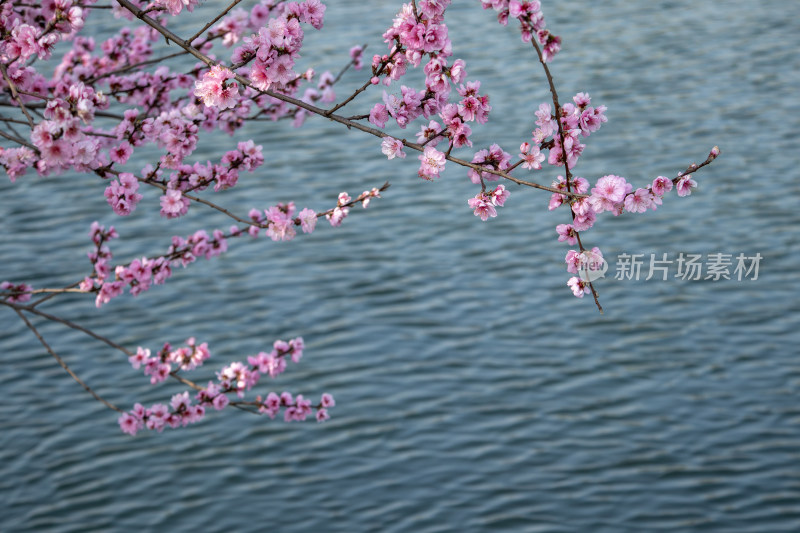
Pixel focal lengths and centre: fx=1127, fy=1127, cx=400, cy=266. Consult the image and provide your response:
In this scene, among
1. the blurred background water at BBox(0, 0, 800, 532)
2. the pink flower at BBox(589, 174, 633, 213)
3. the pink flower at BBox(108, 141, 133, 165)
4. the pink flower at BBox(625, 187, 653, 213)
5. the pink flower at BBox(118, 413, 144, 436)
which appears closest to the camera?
the pink flower at BBox(589, 174, 633, 213)

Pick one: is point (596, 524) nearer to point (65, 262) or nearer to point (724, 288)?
point (724, 288)

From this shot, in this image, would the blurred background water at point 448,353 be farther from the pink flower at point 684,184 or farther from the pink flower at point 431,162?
the pink flower at point 431,162

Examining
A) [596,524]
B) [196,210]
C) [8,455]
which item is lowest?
[596,524]

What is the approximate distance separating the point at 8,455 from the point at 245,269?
10.9 feet

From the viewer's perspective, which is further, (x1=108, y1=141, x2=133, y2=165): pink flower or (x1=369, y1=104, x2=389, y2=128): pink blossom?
(x1=108, y1=141, x2=133, y2=165): pink flower

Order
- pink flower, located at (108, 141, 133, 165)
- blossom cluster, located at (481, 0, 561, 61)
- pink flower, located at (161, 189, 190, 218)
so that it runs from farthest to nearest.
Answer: pink flower, located at (161, 189, 190, 218), pink flower, located at (108, 141, 133, 165), blossom cluster, located at (481, 0, 561, 61)

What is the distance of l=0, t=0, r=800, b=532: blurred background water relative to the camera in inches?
301

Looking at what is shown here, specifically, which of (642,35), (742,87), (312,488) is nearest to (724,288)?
(312,488)

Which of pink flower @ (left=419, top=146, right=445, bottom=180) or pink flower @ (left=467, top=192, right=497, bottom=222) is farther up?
pink flower @ (left=419, top=146, right=445, bottom=180)

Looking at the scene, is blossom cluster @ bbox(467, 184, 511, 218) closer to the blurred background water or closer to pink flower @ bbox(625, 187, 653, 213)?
pink flower @ bbox(625, 187, 653, 213)

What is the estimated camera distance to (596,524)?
7.23 metres

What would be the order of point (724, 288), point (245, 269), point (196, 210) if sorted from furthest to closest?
point (196, 210) → point (245, 269) → point (724, 288)

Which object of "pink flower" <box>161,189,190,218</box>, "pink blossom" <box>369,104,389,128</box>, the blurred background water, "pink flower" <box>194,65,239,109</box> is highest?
"pink flower" <box>194,65,239,109</box>

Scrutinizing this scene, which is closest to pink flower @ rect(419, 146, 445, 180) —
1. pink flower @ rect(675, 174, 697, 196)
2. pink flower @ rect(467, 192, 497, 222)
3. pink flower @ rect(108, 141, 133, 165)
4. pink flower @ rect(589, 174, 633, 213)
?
pink flower @ rect(467, 192, 497, 222)
